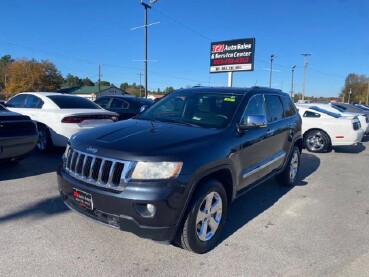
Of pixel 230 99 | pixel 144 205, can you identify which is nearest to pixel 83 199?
pixel 144 205

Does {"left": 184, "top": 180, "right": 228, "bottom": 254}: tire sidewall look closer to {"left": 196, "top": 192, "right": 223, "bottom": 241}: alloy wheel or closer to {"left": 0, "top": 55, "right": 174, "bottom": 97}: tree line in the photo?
{"left": 196, "top": 192, "right": 223, "bottom": 241}: alloy wheel

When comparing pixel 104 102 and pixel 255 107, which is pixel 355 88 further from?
pixel 255 107

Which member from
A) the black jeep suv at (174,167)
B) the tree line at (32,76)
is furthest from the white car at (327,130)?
the tree line at (32,76)

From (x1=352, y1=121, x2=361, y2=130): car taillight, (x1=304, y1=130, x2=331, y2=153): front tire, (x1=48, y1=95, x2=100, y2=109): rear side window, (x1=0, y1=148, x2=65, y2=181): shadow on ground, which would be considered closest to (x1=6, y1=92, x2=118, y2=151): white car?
(x1=48, y1=95, x2=100, y2=109): rear side window

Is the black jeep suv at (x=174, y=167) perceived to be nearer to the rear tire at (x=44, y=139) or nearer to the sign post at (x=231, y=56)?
the rear tire at (x=44, y=139)

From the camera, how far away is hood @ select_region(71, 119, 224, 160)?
118 inches

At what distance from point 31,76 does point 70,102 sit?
73672 millimetres

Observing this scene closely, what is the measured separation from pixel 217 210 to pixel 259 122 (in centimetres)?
115

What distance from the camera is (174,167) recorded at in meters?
2.96

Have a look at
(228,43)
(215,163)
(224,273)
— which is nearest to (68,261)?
(224,273)

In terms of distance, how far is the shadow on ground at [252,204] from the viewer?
4.17 m

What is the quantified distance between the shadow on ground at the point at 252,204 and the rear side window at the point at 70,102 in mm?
4673

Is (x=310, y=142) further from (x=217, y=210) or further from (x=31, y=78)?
(x=31, y=78)

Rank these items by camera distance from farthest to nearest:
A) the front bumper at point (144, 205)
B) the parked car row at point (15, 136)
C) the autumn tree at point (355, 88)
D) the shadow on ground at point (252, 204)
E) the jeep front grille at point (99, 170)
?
1. the autumn tree at point (355, 88)
2. the parked car row at point (15, 136)
3. the shadow on ground at point (252, 204)
4. the jeep front grille at point (99, 170)
5. the front bumper at point (144, 205)
